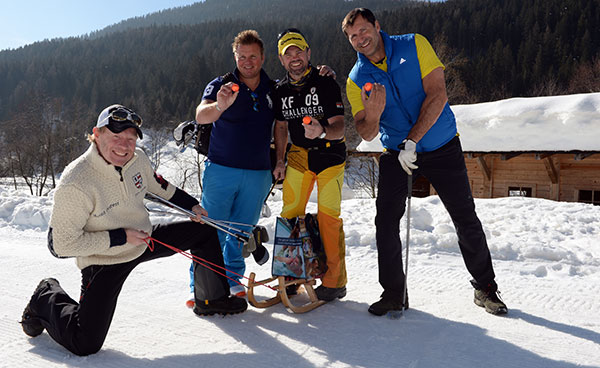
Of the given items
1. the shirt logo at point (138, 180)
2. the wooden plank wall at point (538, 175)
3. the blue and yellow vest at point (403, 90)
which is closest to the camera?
the shirt logo at point (138, 180)

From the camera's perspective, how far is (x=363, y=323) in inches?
121

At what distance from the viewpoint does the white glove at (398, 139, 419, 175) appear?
300 cm

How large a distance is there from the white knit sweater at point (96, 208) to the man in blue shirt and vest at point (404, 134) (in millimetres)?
1711

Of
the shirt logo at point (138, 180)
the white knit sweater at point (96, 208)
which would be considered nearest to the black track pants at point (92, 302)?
the white knit sweater at point (96, 208)

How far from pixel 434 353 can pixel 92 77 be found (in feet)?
259

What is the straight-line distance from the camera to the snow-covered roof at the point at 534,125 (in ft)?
35.9

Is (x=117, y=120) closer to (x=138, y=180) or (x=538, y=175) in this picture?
(x=138, y=180)

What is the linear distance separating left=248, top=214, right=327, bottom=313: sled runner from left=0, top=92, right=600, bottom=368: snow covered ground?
0.11 metres

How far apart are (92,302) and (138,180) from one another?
833 mm

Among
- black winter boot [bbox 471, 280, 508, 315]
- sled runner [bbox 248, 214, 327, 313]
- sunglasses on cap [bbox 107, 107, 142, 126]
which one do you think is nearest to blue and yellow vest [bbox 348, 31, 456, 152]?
sled runner [bbox 248, 214, 327, 313]

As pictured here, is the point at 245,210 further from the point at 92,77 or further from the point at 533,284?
the point at 92,77

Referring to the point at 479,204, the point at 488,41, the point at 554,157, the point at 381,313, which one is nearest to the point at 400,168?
the point at 381,313

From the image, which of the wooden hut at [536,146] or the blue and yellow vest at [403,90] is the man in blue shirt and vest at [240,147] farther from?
the wooden hut at [536,146]

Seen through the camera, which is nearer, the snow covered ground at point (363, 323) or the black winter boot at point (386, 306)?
the snow covered ground at point (363, 323)
